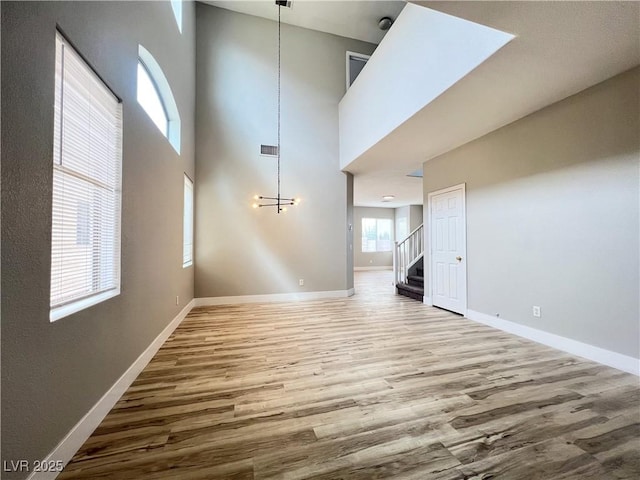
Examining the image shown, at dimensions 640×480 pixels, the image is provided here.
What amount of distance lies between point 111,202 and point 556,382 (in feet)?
13.2

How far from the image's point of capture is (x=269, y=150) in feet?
17.7

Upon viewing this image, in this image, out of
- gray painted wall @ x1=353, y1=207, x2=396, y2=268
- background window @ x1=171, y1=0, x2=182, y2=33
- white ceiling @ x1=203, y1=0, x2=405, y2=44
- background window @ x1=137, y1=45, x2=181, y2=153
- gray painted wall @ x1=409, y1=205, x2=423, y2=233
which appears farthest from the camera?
gray painted wall @ x1=353, y1=207, x2=396, y2=268

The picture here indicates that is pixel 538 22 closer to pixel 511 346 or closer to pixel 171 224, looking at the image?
pixel 511 346

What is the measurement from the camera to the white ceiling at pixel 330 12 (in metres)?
5.00

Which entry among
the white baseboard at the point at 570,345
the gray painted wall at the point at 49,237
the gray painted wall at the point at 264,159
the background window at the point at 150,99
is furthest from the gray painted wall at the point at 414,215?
the gray painted wall at the point at 49,237

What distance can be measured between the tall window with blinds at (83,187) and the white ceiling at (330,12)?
4.82 metres

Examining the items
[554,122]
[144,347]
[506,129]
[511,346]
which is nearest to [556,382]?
[511,346]

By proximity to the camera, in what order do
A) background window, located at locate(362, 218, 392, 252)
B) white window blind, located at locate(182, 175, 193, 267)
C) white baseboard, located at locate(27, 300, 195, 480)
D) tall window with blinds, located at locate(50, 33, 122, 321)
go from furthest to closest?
background window, located at locate(362, 218, 392, 252) < white window blind, located at locate(182, 175, 193, 267) < tall window with blinds, located at locate(50, 33, 122, 321) < white baseboard, located at locate(27, 300, 195, 480)

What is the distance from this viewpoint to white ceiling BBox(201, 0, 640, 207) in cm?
172

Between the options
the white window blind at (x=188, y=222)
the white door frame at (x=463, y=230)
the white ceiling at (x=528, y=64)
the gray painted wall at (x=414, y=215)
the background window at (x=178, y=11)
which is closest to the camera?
the white ceiling at (x=528, y=64)

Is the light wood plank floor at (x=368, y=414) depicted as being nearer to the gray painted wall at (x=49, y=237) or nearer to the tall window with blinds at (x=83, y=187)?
the gray painted wall at (x=49, y=237)

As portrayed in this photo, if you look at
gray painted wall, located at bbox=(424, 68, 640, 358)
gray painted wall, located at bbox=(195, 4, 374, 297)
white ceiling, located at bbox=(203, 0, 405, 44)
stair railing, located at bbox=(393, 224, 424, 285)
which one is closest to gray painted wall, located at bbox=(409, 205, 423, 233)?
stair railing, located at bbox=(393, 224, 424, 285)

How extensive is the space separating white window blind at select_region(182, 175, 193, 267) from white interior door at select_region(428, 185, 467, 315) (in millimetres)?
4597

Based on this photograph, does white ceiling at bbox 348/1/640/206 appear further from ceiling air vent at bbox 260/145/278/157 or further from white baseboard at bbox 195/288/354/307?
white baseboard at bbox 195/288/354/307
